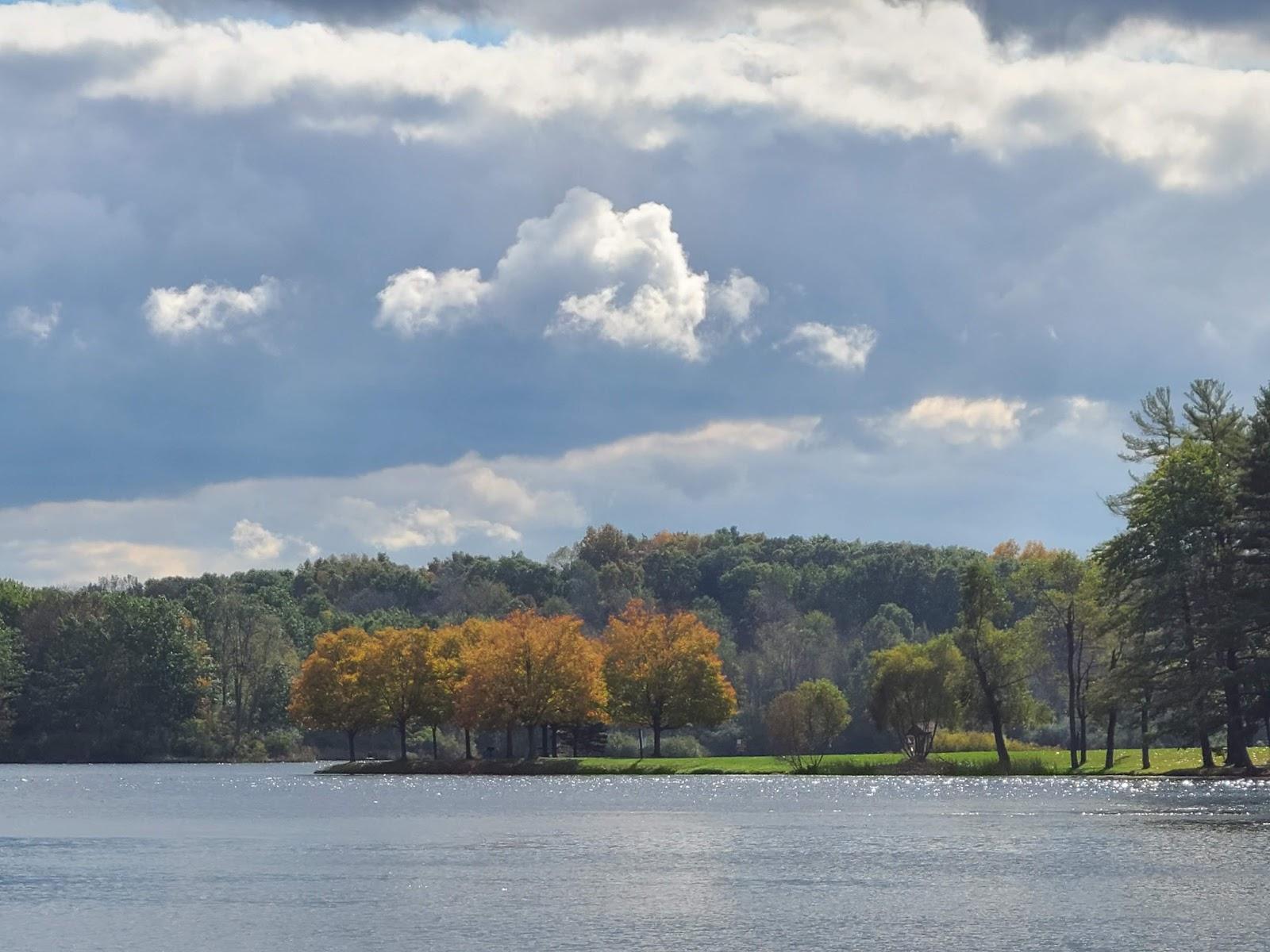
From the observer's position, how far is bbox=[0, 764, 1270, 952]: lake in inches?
1748

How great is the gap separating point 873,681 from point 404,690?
131 ft

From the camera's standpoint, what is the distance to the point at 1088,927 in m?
44.3

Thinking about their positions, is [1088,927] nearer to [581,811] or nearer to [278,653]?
[581,811]

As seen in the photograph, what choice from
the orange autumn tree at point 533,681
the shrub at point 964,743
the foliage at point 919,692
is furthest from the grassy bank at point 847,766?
the orange autumn tree at point 533,681

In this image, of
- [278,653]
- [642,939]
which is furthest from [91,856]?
[278,653]

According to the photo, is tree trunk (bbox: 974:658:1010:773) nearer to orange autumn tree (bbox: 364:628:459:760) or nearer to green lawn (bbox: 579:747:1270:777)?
green lawn (bbox: 579:747:1270:777)

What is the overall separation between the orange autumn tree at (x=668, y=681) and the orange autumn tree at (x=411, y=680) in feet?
42.4

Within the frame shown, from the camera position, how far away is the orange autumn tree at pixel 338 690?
485 feet

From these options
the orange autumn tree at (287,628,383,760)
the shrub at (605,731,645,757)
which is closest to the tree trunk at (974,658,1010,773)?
the shrub at (605,731,645,757)

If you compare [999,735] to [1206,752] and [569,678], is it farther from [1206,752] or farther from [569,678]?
[569,678]

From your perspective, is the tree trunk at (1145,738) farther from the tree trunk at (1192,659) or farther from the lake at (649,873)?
the lake at (649,873)

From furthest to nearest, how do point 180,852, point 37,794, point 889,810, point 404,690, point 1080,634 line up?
1. point 404,690
2. point 1080,634
3. point 37,794
4. point 889,810
5. point 180,852

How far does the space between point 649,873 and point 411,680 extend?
91.2 meters

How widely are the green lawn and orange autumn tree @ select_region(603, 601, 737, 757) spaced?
3569mm
